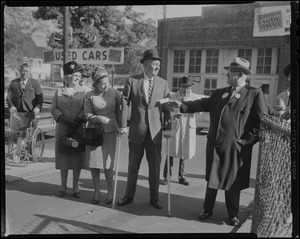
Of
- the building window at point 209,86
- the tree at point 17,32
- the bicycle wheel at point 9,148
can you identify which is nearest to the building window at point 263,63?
the building window at point 209,86

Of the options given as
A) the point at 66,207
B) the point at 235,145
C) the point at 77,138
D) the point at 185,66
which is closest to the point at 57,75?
the point at 77,138

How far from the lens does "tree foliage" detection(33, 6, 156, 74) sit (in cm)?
270

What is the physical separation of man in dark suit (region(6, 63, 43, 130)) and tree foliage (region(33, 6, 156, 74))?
0.54 metres

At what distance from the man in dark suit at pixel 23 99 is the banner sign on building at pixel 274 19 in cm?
242

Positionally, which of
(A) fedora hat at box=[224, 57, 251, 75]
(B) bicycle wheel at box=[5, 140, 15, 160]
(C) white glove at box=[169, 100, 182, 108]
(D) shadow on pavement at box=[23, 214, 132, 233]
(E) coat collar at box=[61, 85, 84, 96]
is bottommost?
(D) shadow on pavement at box=[23, 214, 132, 233]

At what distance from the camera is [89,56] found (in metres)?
3.73

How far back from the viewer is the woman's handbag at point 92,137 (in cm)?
381

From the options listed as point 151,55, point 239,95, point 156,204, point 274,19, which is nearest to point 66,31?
point 151,55

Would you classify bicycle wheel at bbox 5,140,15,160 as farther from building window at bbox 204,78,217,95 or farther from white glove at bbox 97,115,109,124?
building window at bbox 204,78,217,95

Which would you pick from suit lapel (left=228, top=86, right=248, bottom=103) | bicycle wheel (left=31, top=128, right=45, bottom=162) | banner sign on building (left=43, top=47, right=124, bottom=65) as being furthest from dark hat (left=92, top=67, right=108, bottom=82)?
bicycle wheel (left=31, top=128, right=45, bottom=162)

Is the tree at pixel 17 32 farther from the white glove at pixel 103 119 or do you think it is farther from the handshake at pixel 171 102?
the handshake at pixel 171 102

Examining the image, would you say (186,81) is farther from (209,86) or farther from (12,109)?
(12,109)

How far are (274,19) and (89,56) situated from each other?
203 centimetres

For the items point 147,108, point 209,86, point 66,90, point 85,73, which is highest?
point 85,73
